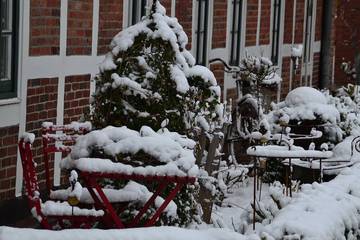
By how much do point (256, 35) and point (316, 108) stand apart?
472 cm

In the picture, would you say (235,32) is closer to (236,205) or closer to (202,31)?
(202,31)

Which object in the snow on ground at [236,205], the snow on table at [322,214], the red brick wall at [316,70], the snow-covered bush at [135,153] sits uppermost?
the snow-covered bush at [135,153]

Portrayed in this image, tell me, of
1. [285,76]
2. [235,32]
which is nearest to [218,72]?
[235,32]

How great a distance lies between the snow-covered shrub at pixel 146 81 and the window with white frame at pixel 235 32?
8196mm

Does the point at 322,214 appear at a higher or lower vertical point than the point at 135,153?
lower

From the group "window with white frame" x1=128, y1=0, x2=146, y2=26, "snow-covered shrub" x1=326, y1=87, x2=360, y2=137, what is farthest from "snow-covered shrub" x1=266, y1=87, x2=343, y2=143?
"window with white frame" x1=128, y1=0, x2=146, y2=26

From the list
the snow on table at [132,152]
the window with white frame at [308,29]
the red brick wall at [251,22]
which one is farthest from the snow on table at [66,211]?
the window with white frame at [308,29]

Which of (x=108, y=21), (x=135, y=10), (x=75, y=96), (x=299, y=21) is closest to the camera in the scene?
(x=75, y=96)

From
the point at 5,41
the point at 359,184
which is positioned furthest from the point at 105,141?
the point at 5,41

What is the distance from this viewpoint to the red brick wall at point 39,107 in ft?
28.8

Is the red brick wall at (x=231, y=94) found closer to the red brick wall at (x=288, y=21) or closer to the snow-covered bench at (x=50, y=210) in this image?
the red brick wall at (x=288, y=21)

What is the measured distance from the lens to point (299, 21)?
19.7 meters

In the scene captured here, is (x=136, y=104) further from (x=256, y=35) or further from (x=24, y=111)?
(x=256, y=35)

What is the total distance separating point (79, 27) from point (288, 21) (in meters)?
9.58
